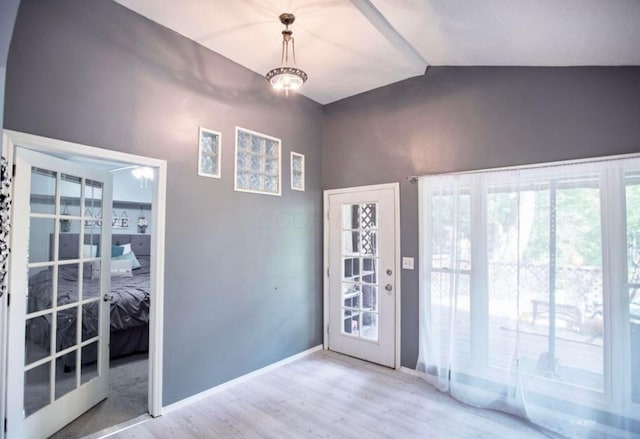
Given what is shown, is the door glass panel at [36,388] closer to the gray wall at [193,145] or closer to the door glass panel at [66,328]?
the door glass panel at [66,328]

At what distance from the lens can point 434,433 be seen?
8.02 feet

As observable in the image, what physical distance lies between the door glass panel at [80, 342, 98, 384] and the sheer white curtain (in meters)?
2.99

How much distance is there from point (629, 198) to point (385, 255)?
208cm

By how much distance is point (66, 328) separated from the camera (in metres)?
2.45

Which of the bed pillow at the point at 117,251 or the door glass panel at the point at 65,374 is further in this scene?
the bed pillow at the point at 117,251

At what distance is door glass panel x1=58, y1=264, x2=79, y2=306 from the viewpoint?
7.81 ft

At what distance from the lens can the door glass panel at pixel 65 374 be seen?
2391 mm

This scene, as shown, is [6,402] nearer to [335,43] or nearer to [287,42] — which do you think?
[287,42]

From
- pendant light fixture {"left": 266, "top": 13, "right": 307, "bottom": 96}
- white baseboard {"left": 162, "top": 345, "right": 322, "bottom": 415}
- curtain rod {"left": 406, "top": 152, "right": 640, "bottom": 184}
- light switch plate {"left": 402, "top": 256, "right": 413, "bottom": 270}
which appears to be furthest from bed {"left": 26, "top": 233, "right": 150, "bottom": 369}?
curtain rod {"left": 406, "top": 152, "right": 640, "bottom": 184}

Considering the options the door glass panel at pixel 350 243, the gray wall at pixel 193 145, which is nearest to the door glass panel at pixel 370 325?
the gray wall at pixel 193 145

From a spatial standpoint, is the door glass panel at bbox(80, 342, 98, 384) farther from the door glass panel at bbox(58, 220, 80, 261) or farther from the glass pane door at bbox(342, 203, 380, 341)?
the glass pane door at bbox(342, 203, 380, 341)

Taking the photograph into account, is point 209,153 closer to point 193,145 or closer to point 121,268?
point 193,145

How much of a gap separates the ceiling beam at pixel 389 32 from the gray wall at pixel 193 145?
1431 mm

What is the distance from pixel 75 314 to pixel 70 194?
926mm
